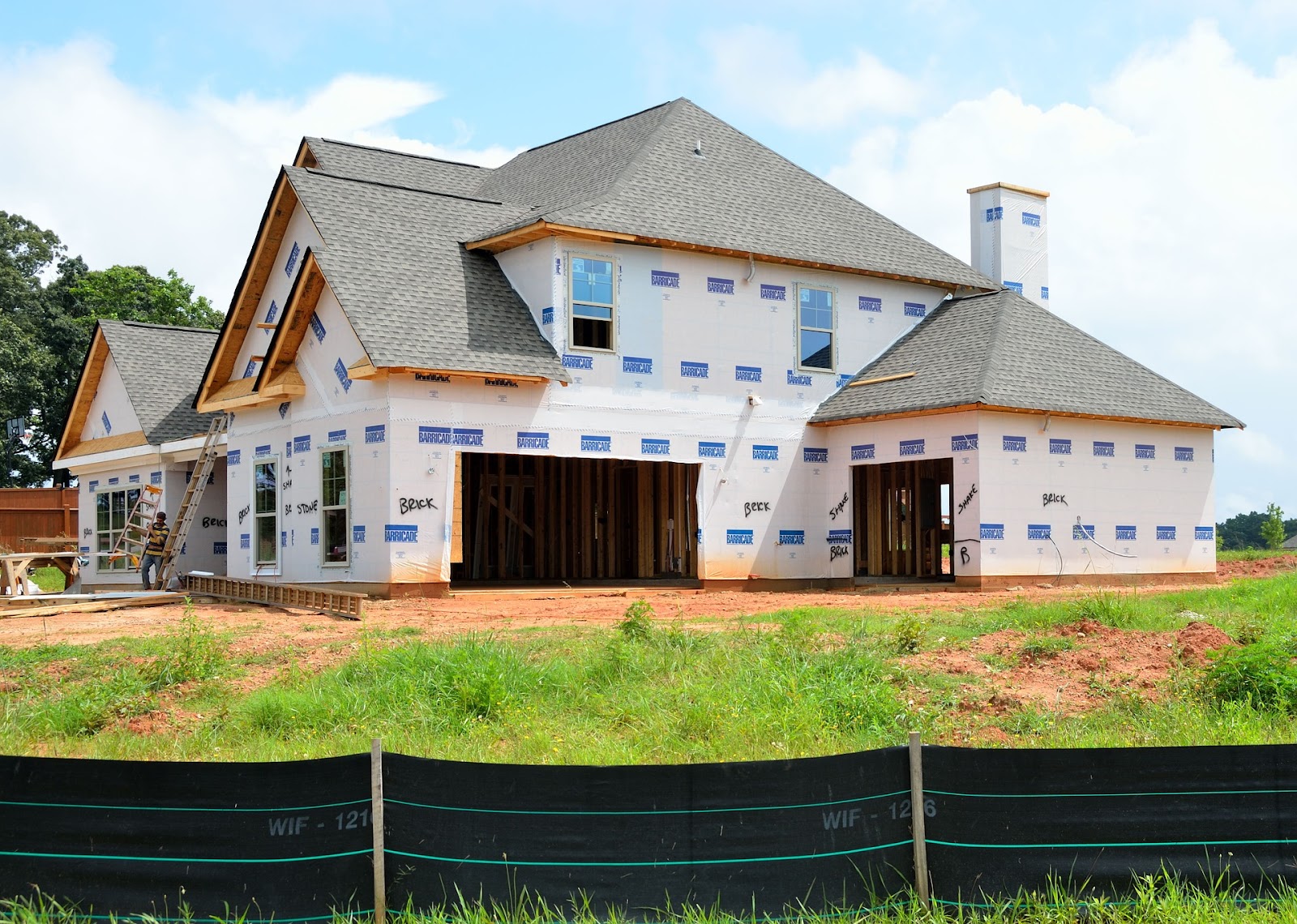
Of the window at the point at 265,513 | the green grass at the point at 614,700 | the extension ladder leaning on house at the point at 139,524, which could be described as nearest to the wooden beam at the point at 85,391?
the extension ladder leaning on house at the point at 139,524

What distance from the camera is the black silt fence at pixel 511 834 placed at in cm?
694

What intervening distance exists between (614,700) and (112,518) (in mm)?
24375

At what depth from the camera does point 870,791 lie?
23.5ft

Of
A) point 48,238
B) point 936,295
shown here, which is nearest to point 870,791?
point 936,295

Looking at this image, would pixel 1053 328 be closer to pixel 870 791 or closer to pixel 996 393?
pixel 996 393

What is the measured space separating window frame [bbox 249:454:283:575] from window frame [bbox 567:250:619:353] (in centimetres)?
592

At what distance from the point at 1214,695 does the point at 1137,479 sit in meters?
14.8

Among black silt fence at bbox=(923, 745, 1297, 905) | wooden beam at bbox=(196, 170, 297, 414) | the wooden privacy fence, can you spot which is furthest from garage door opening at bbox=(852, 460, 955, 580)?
the wooden privacy fence

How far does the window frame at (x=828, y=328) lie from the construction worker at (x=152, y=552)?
13144 millimetres

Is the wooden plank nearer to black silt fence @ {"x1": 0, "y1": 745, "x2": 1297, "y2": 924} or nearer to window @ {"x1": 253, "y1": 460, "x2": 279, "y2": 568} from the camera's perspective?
window @ {"x1": 253, "y1": 460, "x2": 279, "y2": 568}

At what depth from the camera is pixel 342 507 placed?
71.8 feet

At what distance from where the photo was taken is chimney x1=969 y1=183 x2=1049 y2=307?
2978 cm

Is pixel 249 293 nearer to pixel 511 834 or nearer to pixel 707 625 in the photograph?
pixel 707 625

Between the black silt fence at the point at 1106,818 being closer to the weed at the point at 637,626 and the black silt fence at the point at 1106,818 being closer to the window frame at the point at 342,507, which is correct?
the weed at the point at 637,626
